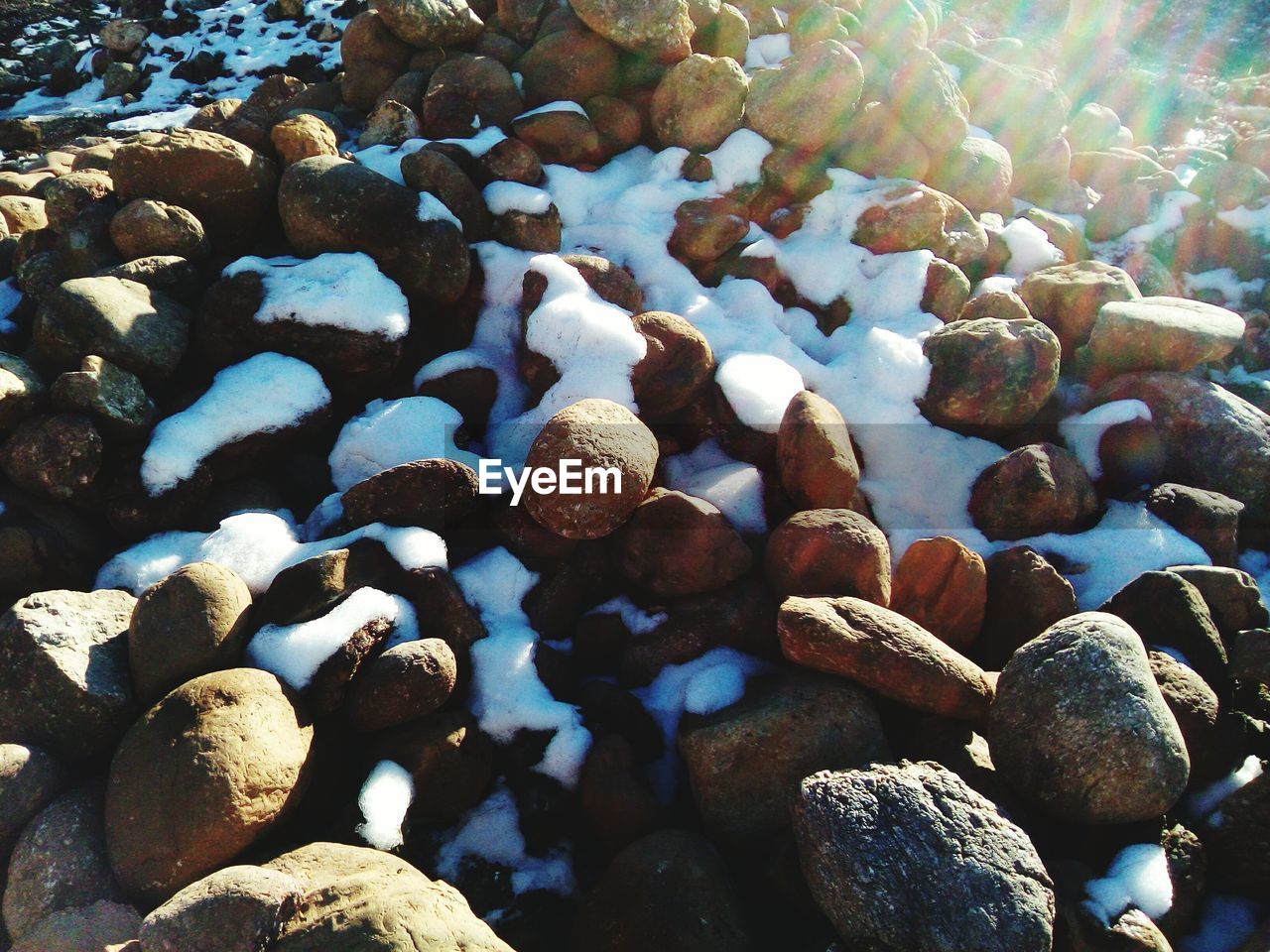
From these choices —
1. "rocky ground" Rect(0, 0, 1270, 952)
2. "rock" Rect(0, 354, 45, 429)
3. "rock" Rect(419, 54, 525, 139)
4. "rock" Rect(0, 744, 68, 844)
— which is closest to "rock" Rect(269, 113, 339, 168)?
"rocky ground" Rect(0, 0, 1270, 952)

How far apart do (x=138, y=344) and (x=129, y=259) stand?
75cm

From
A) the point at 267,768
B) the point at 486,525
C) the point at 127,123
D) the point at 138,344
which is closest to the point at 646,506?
the point at 486,525

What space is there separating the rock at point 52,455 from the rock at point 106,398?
57mm

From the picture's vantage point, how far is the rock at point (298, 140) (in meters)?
4.51

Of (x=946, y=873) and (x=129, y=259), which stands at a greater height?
(x=129, y=259)

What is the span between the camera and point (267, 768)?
271cm

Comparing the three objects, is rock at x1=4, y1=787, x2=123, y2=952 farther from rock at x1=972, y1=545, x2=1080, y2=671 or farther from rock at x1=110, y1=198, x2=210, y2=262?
rock at x1=972, y1=545, x2=1080, y2=671

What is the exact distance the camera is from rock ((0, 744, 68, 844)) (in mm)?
2729

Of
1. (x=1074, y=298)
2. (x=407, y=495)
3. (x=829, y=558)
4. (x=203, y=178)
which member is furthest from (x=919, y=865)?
(x=203, y=178)

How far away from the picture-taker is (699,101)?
5.45 metres

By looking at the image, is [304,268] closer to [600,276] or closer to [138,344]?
[138,344]

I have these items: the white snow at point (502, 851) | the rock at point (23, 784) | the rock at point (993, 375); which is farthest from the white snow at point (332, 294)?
the rock at point (993, 375)

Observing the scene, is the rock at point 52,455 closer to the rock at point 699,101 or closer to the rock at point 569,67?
the rock at point 569,67

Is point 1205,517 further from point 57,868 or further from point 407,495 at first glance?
point 57,868
